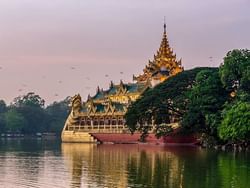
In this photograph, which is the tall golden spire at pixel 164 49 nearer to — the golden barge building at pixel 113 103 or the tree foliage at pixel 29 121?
the golden barge building at pixel 113 103

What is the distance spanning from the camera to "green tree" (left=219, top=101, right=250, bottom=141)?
5328 centimetres

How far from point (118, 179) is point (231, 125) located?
26066mm

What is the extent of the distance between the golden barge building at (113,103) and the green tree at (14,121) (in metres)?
39.1

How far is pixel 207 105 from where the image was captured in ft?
200

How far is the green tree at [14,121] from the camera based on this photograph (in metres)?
134

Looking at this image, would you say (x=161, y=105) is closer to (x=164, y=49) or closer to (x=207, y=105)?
(x=207, y=105)

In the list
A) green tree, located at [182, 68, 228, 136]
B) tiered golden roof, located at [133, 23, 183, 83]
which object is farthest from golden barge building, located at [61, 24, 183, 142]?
green tree, located at [182, 68, 228, 136]

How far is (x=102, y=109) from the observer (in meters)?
89.2

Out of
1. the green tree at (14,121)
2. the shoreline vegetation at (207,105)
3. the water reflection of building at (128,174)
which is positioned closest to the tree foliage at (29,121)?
the green tree at (14,121)

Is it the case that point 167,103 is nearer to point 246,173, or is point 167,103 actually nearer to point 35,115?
point 246,173

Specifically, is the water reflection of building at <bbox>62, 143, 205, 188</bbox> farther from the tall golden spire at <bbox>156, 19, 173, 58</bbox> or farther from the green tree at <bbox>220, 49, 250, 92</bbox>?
the tall golden spire at <bbox>156, 19, 173, 58</bbox>

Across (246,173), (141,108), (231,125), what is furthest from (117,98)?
(246,173)

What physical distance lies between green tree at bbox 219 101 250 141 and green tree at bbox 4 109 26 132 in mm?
83293

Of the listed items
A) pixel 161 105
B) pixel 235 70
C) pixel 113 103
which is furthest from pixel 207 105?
pixel 113 103
